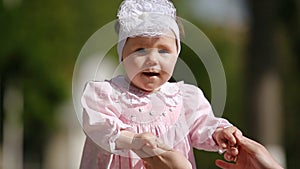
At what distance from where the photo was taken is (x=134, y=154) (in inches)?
96.5

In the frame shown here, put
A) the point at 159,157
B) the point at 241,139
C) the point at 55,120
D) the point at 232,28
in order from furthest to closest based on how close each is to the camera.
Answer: the point at 232,28, the point at 55,120, the point at 241,139, the point at 159,157

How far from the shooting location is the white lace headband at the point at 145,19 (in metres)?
2.50

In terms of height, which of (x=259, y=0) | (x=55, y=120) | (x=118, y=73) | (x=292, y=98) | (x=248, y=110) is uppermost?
(x=118, y=73)

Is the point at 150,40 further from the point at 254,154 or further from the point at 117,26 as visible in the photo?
the point at 254,154

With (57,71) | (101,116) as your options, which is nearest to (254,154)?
(101,116)

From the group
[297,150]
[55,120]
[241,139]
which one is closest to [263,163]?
[241,139]

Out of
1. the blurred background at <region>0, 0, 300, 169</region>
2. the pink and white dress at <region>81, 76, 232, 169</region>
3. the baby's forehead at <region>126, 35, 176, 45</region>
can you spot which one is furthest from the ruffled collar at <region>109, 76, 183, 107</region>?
the blurred background at <region>0, 0, 300, 169</region>

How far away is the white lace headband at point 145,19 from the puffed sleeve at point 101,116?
0.41 feet

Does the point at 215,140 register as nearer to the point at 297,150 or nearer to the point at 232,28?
the point at 297,150

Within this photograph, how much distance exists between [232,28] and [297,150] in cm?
553

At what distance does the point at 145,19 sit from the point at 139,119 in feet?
0.85

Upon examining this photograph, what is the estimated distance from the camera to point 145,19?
2.53 meters

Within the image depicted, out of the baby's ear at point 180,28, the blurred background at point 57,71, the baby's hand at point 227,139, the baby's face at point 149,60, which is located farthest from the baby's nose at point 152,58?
the blurred background at point 57,71

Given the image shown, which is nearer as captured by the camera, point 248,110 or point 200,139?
point 200,139
